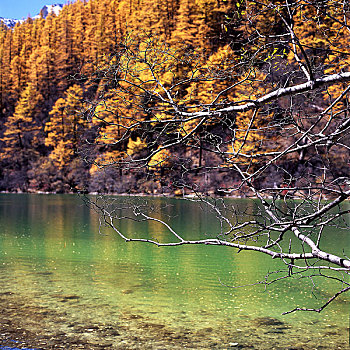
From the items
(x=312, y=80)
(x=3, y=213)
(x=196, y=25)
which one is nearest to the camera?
(x=312, y=80)

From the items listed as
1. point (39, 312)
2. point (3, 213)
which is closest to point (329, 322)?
point (39, 312)

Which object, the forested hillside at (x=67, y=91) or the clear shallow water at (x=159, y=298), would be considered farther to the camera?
the forested hillside at (x=67, y=91)

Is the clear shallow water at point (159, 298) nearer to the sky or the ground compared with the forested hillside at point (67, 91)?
nearer to the ground

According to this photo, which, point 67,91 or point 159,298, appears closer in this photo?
point 159,298

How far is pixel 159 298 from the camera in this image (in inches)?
323

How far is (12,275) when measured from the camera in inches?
388

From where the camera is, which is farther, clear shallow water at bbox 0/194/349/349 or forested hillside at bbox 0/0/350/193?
forested hillside at bbox 0/0/350/193

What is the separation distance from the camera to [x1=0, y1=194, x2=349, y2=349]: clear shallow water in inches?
248

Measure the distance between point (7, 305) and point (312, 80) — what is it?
6.49 meters

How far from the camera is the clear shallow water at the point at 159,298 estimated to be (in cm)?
629

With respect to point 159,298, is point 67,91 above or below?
above

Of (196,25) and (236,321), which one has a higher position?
(196,25)

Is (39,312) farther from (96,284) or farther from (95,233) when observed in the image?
(95,233)

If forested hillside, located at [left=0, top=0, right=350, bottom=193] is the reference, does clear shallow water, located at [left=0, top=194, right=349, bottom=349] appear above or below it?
below
